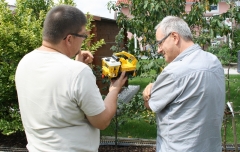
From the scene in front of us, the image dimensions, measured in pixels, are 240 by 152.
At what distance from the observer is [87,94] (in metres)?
1.76

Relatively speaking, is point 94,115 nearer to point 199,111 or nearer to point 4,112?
point 199,111

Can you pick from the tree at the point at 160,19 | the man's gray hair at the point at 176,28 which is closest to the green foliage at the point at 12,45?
the tree at the point at 160,19

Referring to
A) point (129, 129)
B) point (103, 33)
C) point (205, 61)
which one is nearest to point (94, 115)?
point (205, 61)

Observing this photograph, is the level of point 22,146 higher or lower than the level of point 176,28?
lower

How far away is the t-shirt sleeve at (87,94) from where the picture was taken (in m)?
1.74

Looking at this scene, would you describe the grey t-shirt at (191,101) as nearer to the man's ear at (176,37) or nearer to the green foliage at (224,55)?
the man's ear at (176,37)

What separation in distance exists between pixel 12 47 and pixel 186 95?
2.97m

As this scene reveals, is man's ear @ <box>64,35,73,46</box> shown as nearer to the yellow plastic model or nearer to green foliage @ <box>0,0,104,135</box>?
the yellow plastic model

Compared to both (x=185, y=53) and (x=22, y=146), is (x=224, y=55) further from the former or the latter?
(x=22, y=146)

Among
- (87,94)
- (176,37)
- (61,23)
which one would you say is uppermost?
(61,23)

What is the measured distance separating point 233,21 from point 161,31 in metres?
2.76

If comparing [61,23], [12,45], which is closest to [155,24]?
[12,45]

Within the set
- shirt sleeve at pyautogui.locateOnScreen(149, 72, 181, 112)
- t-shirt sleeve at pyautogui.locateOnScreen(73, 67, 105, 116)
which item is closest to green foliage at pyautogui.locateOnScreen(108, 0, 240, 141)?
shirt sleeve at pyautogui.locateOnScreen(149, 72, 181, 112)

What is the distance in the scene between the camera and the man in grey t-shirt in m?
2.10
